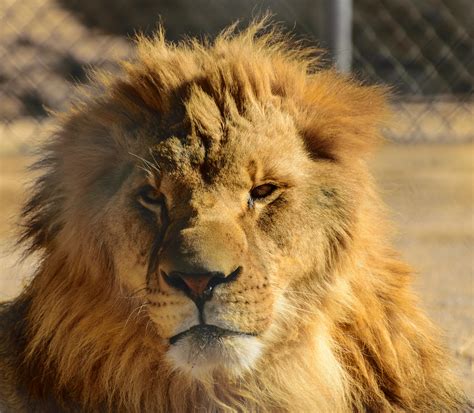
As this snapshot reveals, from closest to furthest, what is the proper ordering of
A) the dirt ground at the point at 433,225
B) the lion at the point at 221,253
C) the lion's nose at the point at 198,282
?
the lion's nose at the point at 198,282
the lion at the point at 221,253
the dirt ground at the point at 433,225

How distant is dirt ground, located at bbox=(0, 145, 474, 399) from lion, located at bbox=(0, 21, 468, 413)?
456 mm

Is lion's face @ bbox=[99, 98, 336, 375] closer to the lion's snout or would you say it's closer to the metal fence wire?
the lion's snout

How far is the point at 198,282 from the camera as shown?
2.35 meters

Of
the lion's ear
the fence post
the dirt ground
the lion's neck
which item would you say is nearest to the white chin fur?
the lion's neck

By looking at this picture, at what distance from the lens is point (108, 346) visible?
107 inches

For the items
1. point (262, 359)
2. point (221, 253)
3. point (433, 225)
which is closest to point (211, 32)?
point (433, 225)

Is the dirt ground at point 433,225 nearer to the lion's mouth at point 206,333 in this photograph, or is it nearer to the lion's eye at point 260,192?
the lion's eye at point 260,192

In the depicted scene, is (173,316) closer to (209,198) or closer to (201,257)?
(201,257)

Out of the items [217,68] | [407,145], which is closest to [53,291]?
[217,68]

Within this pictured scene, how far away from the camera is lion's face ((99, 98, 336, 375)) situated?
2395 mm

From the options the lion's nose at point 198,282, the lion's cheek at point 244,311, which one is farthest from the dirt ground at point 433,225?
the lion's nose at point 198,282

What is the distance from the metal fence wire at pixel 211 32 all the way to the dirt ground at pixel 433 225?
21cm

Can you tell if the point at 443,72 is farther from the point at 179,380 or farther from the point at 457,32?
the point at 179,380

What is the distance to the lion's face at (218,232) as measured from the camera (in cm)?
239
